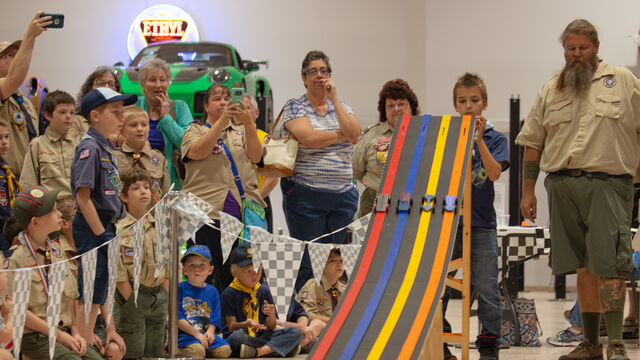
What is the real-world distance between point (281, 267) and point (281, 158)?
3.12 feet

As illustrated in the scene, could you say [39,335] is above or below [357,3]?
below

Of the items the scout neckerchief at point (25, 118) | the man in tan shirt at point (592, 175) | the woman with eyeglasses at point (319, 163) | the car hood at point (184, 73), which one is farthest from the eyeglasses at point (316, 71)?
the car hood at point (184, 73)

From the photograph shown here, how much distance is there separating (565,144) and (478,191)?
20.2 inches

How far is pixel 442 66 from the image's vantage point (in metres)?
10.7

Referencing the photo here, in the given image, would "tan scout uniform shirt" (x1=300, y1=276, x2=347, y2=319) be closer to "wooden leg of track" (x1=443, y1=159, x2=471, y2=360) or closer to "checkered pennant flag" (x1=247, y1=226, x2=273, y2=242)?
"checkered pennant flag" (x1=247, y1=226, x2=273, y2=242)

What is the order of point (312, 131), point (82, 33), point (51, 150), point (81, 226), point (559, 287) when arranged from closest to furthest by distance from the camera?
1. point (81, 226)
2. point (51, 150)
3. point (312, 131)
4. point (559, 287)
5. point (82, 33)

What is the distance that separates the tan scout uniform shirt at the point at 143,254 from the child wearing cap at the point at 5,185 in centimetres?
58

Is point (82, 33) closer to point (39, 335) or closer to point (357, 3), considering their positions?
point (357, 3)

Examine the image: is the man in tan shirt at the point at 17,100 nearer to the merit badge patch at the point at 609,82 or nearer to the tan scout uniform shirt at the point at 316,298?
the tan scout uniform shirt at the point at 316,298

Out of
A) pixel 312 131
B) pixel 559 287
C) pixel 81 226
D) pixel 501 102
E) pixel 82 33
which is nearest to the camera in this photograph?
pixel 81 226

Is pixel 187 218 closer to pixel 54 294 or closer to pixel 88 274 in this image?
pixel 88 274

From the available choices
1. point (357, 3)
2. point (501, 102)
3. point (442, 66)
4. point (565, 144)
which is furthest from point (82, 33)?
point (565, 144)

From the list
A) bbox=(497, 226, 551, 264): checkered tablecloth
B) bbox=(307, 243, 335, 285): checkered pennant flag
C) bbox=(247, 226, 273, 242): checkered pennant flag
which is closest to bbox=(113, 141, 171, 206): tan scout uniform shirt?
bbox=(247, 226, 273, 242): checkered pennant flag

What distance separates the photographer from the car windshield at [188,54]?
9.67 meters
